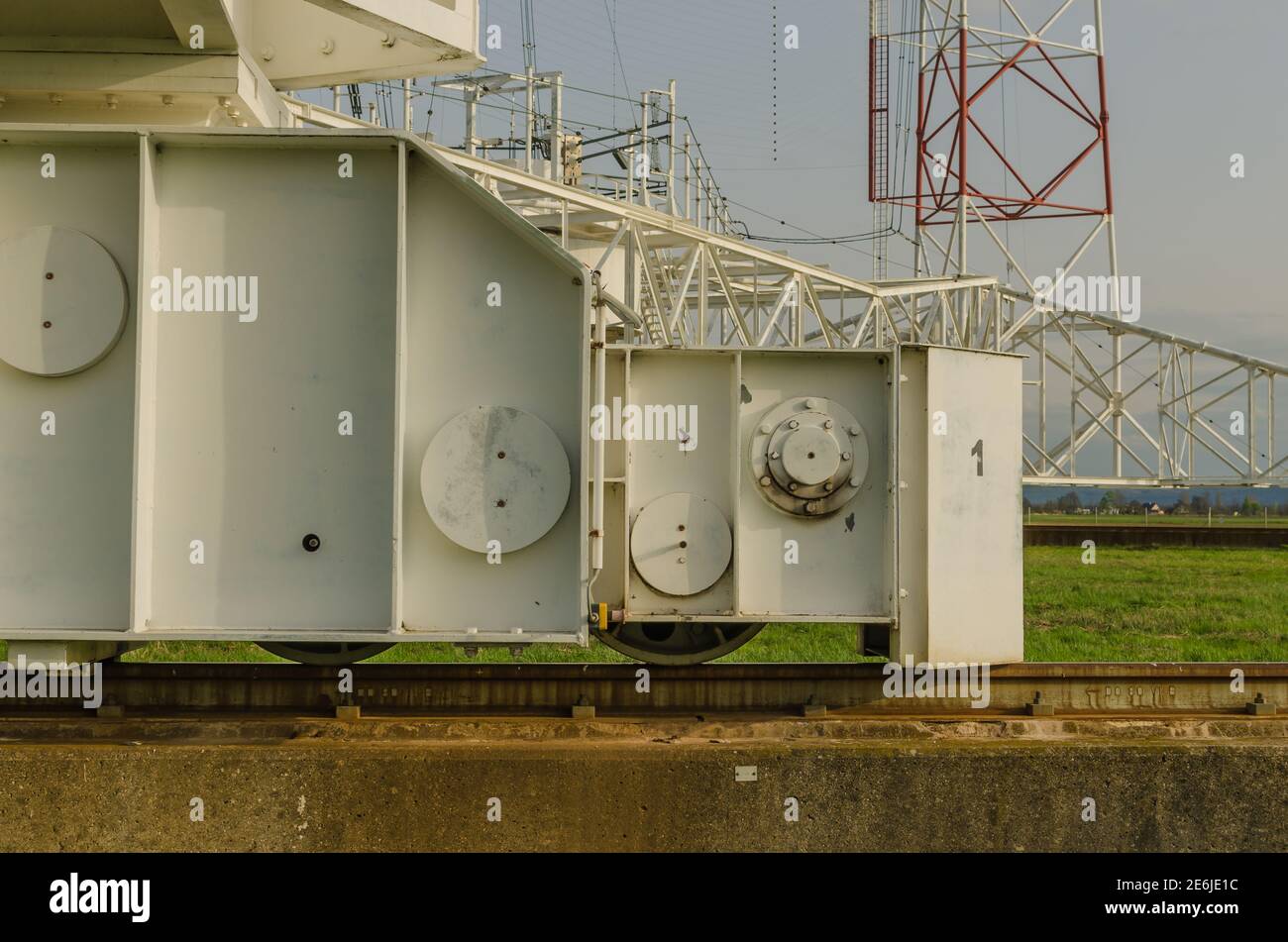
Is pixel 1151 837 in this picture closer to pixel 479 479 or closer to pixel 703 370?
pixel 703 370

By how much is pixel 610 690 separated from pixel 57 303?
155 inches

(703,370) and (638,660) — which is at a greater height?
(703,370)

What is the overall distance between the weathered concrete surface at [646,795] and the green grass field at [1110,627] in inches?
111

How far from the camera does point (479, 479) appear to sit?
19.9ft

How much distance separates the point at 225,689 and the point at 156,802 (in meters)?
1.38

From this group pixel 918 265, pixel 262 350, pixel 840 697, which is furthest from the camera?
pixel 918 265

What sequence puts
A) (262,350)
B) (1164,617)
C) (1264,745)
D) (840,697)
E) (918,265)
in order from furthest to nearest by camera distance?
(918,265)
(1164,617)
(840,697)
(1264,745)
(262,350)

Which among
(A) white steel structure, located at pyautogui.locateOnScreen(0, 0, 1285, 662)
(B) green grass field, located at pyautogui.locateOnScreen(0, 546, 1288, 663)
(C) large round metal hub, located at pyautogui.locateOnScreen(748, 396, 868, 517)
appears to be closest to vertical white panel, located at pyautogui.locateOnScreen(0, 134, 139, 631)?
(A) white steel structure, located at pyautogui.locateOnScreen(0, 0, 1285, 662)

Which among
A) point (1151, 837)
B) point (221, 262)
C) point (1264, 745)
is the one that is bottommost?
point (1151, 837)

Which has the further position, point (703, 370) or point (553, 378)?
point (703, 370)

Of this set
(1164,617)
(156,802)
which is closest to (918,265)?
(1164,617)

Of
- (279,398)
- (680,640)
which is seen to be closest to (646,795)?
(680,640)

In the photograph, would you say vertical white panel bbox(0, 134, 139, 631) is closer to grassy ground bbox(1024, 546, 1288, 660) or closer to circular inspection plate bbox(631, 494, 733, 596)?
circular inspection plate bbox(631, 494, 733, 596)

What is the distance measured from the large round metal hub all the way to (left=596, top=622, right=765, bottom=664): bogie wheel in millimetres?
1049
